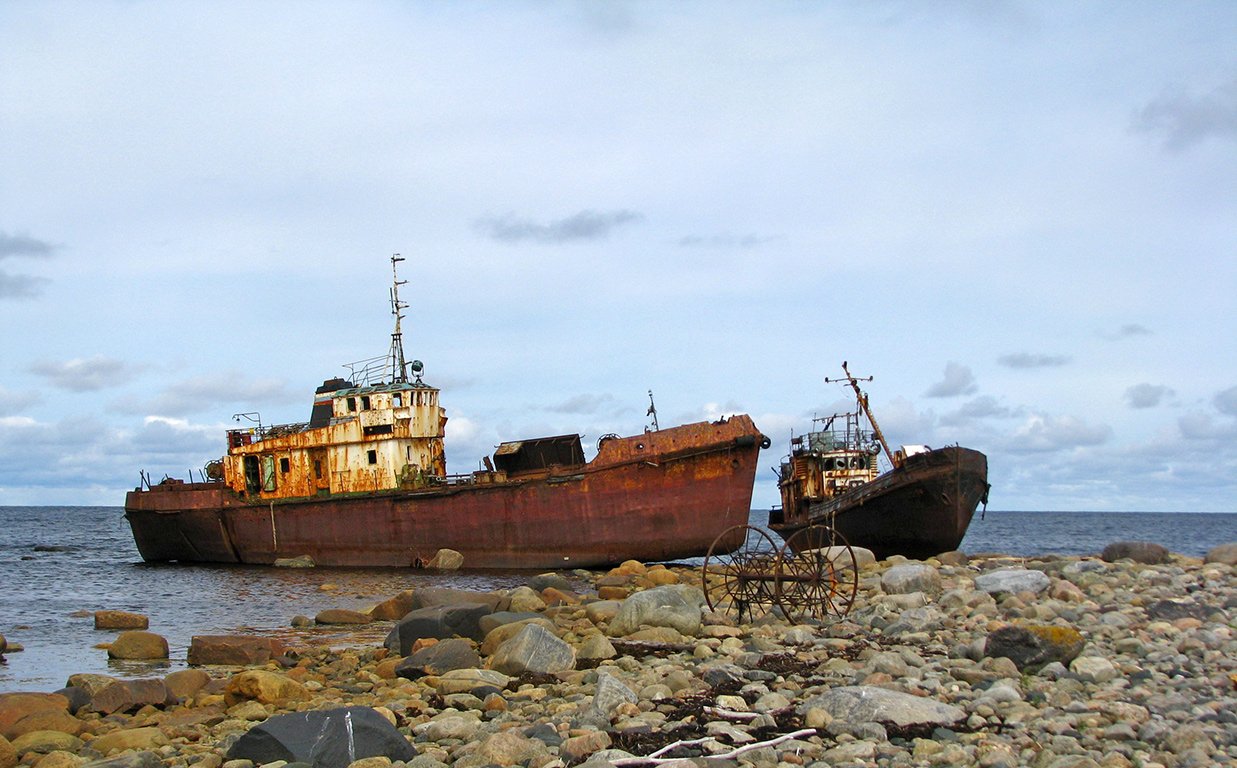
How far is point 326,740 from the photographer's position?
7395 millimetres

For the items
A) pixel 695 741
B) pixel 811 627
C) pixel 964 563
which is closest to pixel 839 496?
pixel 964 563

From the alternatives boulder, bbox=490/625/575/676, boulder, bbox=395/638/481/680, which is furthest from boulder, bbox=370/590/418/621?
boulder, bbox=490/625/575/676

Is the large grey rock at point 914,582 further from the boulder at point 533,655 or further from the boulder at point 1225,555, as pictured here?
the boulder at point 533,655

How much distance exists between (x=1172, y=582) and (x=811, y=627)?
662 cm

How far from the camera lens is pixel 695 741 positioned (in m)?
7.19

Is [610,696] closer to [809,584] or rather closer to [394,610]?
[809,584]

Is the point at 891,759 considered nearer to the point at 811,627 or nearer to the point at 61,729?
the point at 811,627

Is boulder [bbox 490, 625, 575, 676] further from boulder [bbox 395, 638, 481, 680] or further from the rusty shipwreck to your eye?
the rusty shipwreck

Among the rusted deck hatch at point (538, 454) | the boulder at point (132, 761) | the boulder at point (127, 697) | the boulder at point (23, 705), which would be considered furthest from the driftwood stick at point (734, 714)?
the rusted deck hatch at point (538, 454)

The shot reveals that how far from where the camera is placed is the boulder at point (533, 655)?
1063 cm

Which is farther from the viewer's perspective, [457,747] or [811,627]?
[811,627]

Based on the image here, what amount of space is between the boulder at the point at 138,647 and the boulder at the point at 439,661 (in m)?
5.82

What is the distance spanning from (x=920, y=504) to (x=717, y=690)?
1728 centimetres

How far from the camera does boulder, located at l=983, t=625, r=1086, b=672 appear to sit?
29.9ft
